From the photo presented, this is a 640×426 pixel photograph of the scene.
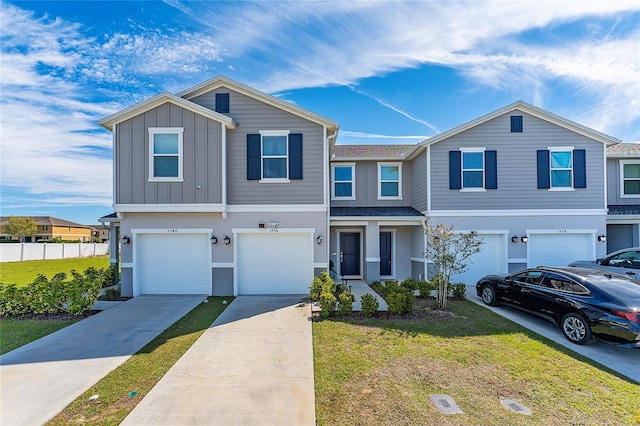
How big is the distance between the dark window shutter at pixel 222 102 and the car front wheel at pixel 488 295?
1020 centimetres

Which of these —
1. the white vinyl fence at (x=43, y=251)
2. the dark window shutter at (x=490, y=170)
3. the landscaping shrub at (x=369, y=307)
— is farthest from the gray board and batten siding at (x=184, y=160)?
the white vinyl fence at (x=43, y=251)

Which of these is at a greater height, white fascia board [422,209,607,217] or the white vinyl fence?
white fascia board [422,209,607,217]

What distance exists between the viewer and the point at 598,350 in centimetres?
571

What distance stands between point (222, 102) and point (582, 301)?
37.0ft

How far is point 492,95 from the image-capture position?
1304 centimetres

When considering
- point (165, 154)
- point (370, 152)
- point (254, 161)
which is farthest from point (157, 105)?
point (370, 152)

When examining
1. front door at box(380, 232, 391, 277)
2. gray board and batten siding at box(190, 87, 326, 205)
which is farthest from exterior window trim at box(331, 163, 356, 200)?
gray board and batten siding at box(190, 87, 326, 205)

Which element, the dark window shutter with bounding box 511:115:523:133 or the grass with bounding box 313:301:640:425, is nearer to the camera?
the grass with bounding box 313:301:640:425

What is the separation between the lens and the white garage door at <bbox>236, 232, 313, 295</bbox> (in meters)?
10.2

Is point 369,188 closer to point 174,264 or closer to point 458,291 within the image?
point 458,291

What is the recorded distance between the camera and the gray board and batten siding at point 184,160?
9.65m

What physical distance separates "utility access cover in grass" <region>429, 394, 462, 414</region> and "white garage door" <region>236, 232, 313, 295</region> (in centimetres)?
639

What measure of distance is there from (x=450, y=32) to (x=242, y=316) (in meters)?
10.7

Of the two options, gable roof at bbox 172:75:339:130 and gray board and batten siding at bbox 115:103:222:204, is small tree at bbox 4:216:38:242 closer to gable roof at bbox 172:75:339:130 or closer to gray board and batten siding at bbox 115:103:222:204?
gray board and batten siding at bbox 115:103:222:204
